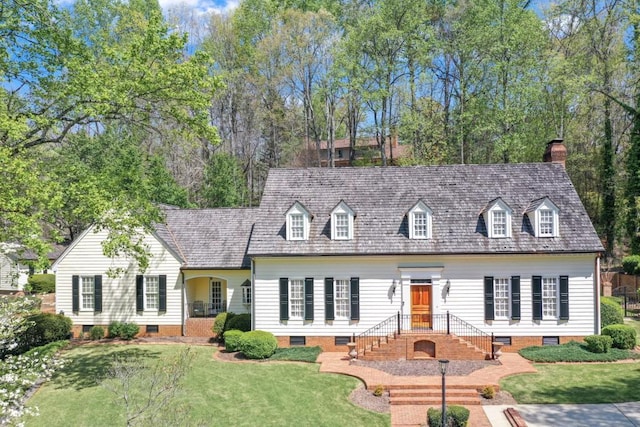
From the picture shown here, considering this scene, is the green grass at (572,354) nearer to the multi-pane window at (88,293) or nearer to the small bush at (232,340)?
the small bush at (232,340)

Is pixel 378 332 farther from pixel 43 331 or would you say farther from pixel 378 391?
pixel 43 331

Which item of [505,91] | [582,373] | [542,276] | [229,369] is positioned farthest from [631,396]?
[505,91]

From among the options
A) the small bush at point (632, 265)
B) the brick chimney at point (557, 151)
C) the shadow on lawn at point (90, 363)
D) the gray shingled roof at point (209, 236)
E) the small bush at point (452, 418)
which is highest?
the brick chimney at point (557, 151)

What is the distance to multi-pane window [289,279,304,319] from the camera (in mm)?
21375

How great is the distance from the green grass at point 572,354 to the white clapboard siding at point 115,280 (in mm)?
17803

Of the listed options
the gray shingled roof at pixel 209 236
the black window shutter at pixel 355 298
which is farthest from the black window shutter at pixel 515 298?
the gray shingled roof at pixel 209 236

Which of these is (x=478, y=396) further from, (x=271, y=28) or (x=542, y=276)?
(x=271, y=28)

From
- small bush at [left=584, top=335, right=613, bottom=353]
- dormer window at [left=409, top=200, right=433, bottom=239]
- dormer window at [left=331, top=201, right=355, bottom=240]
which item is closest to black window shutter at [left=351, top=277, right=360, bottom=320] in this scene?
dormer window at [left=331, top=201, right=355, bottom=240]

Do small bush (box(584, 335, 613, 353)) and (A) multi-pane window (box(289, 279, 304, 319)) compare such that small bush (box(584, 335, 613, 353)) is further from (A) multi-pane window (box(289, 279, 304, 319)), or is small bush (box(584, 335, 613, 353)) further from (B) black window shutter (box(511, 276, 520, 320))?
(A) multi-pane window (box(289, 279, 304, 319))

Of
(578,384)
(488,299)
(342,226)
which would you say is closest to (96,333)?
(342,226)

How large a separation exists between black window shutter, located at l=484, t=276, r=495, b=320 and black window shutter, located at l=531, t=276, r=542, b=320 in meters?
1.95

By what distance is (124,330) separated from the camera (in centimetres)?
2308

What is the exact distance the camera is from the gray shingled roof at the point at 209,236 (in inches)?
953

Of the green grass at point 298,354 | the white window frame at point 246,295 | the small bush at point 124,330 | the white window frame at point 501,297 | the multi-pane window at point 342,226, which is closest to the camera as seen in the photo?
the green grass at point 298,354
